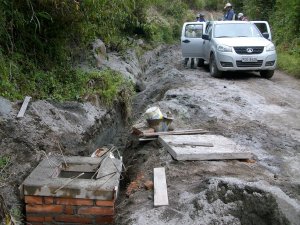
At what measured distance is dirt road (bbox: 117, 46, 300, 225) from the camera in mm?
4473

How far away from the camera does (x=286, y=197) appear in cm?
463

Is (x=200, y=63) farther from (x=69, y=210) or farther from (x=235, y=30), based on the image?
(x=69, y=210)

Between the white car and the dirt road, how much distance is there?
0.56 meters

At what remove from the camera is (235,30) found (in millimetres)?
12945

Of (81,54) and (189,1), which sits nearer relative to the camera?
(81,54)

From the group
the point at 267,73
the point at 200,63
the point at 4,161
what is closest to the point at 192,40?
the point at 200,63

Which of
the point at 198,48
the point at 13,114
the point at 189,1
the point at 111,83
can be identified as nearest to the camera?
the point at 13,114

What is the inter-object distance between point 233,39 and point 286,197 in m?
8.37

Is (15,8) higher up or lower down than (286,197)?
higher up

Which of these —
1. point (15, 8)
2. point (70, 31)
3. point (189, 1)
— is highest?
point (15, 8)

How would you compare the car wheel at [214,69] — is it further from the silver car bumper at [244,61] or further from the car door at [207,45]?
the car door at [207,45]

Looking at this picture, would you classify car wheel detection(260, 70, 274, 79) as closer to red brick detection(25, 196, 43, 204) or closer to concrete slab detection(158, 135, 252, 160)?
concrete slab detection(158, 135, 252, 160)

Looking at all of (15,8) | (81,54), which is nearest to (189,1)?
(81,54)

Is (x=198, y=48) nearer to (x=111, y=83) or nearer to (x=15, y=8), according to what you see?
(x=111, y=83)
